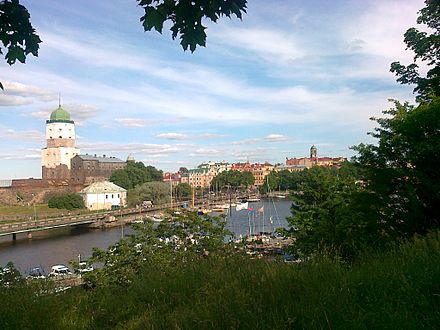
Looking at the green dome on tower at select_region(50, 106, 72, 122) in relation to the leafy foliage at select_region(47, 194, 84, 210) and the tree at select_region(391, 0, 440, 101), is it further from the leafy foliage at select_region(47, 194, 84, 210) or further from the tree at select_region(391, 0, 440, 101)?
the tree at select_region(391, 0, 440, 101)

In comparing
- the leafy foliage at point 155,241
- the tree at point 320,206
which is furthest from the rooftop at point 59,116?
the leafy foliage at point 155,241

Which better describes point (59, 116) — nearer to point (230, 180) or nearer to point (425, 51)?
point (230, 180)

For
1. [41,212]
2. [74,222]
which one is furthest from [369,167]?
[41,212]

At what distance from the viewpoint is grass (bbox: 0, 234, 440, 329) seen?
3.09 m

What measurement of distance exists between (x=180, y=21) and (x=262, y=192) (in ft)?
370

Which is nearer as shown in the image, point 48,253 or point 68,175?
point 48,253

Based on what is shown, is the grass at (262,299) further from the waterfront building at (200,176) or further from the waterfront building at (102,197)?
the waterfront building at (200,176)

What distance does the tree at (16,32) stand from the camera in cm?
315

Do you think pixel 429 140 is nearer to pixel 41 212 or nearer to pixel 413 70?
pixel 413 70

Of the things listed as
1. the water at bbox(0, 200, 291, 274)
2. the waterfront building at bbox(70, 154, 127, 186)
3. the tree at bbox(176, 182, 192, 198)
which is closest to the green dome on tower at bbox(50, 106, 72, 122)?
the waterfront building at bbox(70, 154, 127, 186)

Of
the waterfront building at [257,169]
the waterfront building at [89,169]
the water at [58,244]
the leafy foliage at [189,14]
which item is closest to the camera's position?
the leafy foliage at [189,14]

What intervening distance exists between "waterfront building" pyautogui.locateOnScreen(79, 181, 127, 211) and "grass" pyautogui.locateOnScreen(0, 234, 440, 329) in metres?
71.7

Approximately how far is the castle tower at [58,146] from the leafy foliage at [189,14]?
97.8m

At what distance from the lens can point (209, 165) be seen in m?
138
